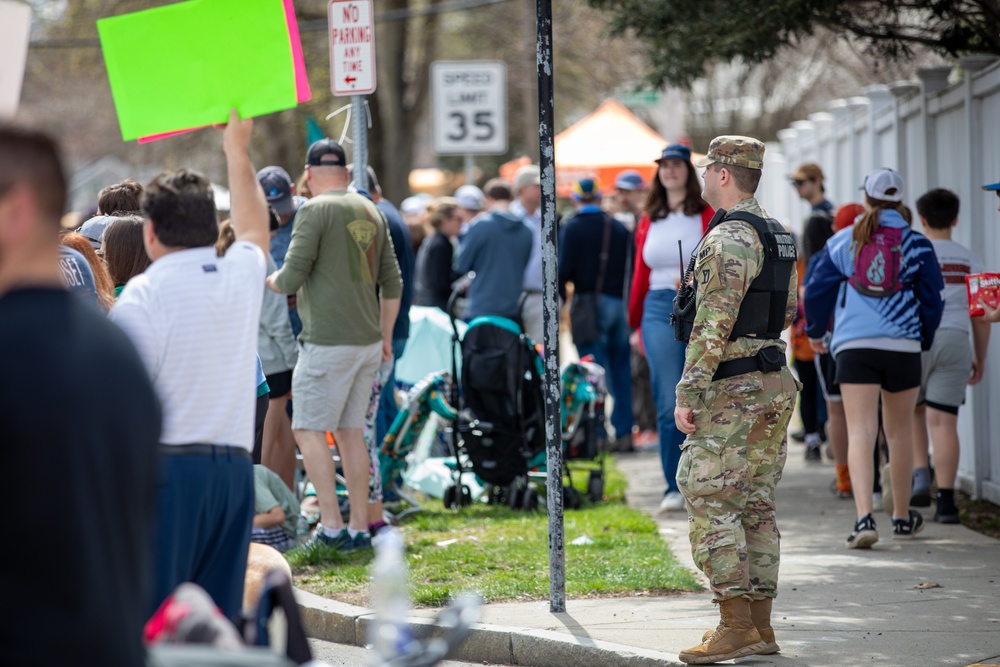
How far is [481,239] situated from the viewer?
10.9 metres

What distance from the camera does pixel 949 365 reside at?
27.5 feet

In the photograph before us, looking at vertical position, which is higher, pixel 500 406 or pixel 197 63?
pixel 197 63

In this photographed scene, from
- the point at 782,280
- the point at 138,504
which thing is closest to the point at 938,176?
the point at 782,280

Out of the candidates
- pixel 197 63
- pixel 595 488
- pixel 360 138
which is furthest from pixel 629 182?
pixel 197 63

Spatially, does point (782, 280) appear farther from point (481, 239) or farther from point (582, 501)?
point (481, 239)

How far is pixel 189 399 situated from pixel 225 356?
0.15m

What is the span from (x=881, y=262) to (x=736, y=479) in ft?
8.89

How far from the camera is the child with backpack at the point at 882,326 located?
7648 mm

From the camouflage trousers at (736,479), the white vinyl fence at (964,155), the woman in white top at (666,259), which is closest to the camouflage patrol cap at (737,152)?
the camouflage trousers at (736,479)

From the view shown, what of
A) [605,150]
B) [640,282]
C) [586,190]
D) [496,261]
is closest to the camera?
[640,282]

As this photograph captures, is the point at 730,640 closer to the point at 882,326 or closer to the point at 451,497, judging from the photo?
the point at 882,326

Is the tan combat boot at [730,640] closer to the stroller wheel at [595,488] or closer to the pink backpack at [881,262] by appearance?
the pink backpack at [881,262]

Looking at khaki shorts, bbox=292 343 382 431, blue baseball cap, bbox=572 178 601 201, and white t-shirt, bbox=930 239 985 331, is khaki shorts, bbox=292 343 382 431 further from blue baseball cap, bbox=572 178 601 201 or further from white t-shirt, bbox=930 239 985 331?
blue baseball cap, bbox=572 178 601 201

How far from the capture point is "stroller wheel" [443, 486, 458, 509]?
9258mm
